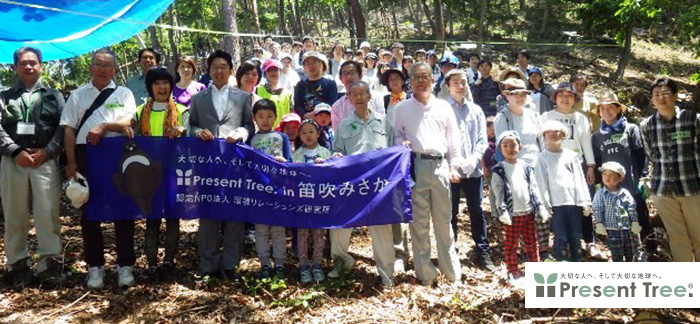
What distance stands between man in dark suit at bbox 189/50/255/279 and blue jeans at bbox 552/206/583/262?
340 centimetres

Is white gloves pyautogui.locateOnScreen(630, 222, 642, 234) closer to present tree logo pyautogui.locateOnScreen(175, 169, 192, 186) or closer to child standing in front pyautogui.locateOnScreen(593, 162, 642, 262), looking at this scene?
child standing in front pyautogui.locateOnScreen(593, 162, 642, 262)

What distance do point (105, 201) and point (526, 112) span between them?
15.9ft

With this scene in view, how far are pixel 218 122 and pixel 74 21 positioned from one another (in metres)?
2.98

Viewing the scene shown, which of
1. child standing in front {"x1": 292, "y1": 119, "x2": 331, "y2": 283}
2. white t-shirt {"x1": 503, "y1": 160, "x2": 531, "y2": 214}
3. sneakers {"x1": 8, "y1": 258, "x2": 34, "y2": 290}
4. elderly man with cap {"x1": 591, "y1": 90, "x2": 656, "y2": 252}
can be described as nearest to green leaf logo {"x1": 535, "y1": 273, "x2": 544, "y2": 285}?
white t-shirt {"x1": 503, "y1": 160, "x2": 531, "y2": 214}

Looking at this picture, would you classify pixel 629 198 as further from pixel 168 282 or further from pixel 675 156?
pixel 168 282

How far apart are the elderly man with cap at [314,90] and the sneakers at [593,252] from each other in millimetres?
A: 3850

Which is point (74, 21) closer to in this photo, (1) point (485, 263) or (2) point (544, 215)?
(1) point (485, 263)

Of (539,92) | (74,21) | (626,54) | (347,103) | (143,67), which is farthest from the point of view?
(626,54)

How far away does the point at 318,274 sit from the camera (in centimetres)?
504

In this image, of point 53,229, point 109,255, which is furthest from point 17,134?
point 109,255

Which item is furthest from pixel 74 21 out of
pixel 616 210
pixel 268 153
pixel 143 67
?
pixel 616 210

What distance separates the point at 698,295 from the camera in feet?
13.0

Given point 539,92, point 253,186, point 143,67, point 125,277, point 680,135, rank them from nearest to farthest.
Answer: point 125,277 < point 680,135 < point 253,186 < point 143,67 < point 539,92

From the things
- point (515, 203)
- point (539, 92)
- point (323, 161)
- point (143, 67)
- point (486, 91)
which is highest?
point (143, 67)
